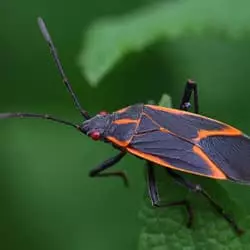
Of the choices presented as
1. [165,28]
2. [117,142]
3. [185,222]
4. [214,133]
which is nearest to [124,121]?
[117,142]

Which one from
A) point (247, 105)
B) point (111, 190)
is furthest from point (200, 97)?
point (111, 190)

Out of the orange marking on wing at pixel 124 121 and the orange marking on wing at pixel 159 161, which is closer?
the orange marking on wing at pixel 159 161

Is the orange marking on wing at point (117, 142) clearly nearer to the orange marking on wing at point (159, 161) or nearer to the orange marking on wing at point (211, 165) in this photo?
the orange marking on wing at point (159, 161)

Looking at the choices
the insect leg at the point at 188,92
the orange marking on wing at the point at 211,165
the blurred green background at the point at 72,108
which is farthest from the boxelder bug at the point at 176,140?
the blurred green background at the point at 72,108

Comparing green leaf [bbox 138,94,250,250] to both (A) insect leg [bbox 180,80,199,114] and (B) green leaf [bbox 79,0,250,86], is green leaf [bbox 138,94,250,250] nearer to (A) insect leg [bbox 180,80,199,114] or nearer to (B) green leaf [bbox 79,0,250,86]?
(A) insect leg [bbox 180,80,199,114]

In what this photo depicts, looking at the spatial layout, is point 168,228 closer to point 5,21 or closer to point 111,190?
point 111,190

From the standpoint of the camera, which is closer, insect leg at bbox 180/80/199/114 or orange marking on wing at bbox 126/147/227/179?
orange marking on wing at bbox 126/147/227/179

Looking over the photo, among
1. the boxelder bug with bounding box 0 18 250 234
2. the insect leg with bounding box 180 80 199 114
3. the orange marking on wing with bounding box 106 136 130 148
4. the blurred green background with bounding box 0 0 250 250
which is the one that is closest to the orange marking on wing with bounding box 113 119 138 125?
the boxelder bug with bounding box 0 18 250 234

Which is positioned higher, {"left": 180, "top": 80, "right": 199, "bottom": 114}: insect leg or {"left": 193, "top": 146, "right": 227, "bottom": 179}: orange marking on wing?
{"left": 180, "top": 80, "right": 199, "bottom": 114}: insect leg
